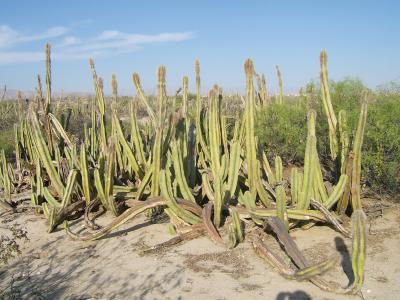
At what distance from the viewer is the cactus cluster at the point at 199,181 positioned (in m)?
4.89

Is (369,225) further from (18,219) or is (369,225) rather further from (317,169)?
(18,219)

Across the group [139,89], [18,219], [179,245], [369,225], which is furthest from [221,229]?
[18,219]

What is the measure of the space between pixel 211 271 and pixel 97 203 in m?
2.54

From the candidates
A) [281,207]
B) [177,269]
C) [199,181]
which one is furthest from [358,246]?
[199,181]

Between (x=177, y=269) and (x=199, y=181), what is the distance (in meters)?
2.09

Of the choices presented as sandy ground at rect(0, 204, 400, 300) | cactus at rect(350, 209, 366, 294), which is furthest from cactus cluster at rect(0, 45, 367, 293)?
sandy ground at rect(0, 204, 400, 300)

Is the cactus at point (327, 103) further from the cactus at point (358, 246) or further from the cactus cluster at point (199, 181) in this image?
the cactus at point (358, 246)

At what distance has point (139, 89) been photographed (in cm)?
661

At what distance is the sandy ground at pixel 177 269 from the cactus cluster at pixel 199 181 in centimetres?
16

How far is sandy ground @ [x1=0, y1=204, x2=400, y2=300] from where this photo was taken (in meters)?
4.12

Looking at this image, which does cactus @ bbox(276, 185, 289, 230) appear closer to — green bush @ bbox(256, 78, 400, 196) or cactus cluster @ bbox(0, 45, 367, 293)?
cactus cluster @ bbox(0, 45, 367, 293)

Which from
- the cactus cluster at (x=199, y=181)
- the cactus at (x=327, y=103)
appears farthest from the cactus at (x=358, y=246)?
the cactus at (x=327, y=103)

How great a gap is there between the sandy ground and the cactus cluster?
6.1 inches

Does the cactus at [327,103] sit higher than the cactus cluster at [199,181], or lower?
higher
